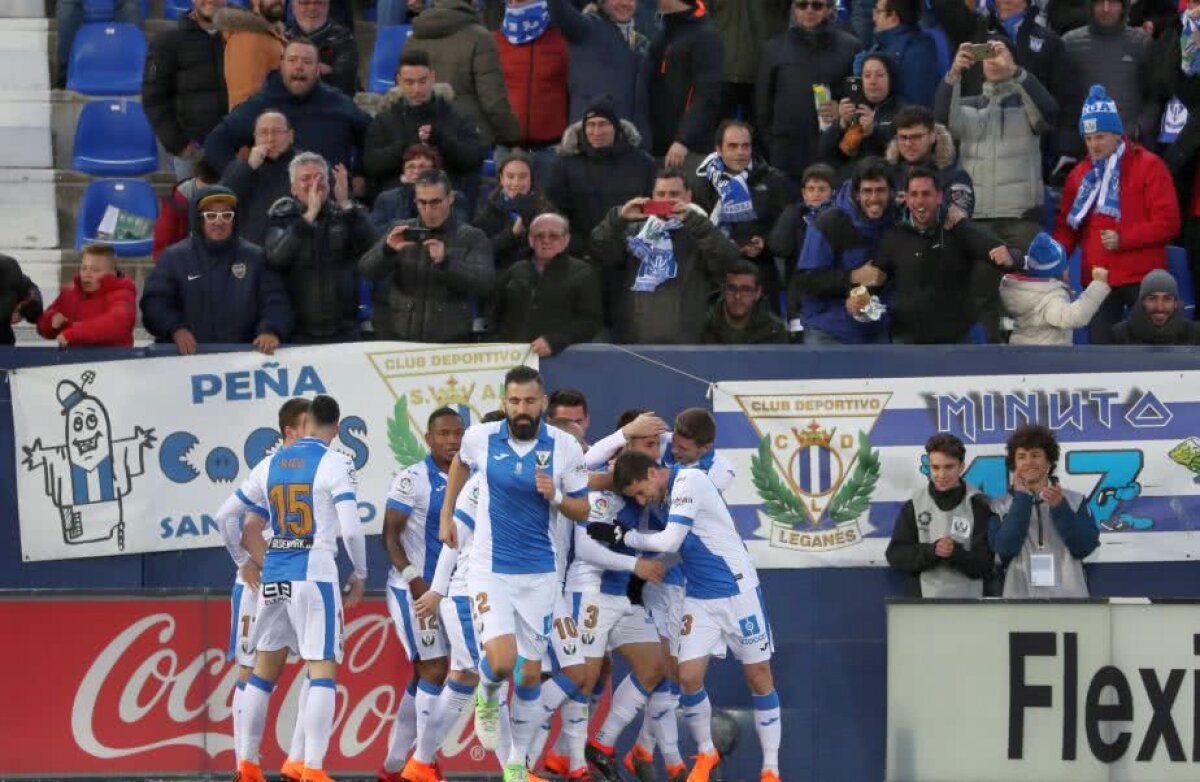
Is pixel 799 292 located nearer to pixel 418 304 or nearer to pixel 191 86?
pixel 418 304

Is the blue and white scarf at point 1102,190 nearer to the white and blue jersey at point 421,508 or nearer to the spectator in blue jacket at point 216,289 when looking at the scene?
the white and blue jersey at point 421,508

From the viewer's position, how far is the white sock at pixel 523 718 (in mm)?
13898

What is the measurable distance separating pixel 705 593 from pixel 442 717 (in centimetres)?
172

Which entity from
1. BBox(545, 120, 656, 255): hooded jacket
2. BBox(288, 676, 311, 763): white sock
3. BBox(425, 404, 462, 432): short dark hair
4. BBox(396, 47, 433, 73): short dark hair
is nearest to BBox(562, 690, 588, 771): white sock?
BBox(288, 676, 311, 763): white sock

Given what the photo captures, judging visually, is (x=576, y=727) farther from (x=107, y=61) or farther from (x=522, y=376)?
(x=107, y=61)

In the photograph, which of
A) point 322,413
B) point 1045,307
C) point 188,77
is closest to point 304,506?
point 322,413

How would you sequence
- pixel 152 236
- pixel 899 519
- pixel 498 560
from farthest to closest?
pixel 152 236, pixel 899 519, pixel 498 560

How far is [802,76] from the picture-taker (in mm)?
17406

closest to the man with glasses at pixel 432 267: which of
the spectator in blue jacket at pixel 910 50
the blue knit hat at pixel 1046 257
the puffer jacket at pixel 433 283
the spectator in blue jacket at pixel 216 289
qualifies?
the puffer jacket at pixel 433 283

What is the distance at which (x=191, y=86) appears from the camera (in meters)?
17.7

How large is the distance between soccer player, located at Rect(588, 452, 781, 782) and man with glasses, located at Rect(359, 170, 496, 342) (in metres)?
1.88

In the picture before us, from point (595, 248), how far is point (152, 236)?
14.8 feet

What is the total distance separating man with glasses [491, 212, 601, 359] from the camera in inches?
620

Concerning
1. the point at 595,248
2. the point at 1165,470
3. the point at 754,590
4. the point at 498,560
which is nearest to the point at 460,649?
the point at 498,560
